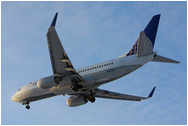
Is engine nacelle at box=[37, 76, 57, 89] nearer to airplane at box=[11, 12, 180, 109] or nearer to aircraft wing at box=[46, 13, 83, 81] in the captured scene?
airplane at box=[11, 12, 180, 109]

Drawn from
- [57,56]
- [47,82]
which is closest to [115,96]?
[47,82]

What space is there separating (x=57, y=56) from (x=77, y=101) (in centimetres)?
1343

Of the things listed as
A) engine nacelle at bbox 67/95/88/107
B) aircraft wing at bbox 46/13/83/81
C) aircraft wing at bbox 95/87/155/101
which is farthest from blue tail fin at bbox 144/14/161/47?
engine nacelle at bbox 67/95/88/107

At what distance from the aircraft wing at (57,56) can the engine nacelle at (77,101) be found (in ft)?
29.1

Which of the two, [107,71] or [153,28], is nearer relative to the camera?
[107,71]

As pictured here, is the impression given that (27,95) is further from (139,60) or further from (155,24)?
(155,24)

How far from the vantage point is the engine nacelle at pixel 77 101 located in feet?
151

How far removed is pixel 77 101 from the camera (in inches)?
1811

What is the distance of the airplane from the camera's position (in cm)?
3433

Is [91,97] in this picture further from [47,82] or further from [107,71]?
[47,82]

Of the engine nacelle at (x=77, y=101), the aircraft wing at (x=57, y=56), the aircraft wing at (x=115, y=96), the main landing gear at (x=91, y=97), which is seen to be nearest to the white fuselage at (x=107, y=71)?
the aircraft wing at (x=57, y=56)

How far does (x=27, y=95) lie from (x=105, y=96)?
12.1 meters

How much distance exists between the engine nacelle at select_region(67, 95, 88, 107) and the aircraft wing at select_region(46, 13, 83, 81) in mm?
8856

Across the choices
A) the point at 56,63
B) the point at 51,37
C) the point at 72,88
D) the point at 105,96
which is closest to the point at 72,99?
the point at 105,96
